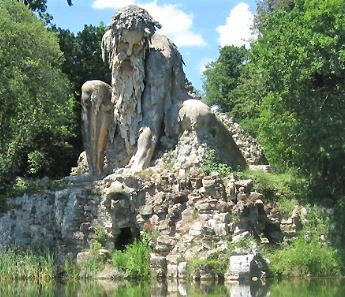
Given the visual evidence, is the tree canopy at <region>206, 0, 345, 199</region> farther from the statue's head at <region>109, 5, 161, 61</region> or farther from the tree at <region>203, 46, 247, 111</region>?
the tree at <region>203, 46, 247, 111</region>

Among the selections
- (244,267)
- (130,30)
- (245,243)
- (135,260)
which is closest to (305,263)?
(245,243)

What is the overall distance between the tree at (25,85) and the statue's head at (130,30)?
3149 mm

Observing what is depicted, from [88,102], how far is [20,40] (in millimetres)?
3103

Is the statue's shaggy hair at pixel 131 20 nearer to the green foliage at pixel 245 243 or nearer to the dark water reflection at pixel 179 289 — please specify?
the green foliage at pixel 245 243

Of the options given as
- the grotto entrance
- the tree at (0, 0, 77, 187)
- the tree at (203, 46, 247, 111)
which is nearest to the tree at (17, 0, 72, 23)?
the tree at (0, 0, 77, 187)

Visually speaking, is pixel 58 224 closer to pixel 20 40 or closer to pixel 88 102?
pixel 88 102

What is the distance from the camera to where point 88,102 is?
23406 mm

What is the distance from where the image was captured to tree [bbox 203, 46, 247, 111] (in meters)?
47.9

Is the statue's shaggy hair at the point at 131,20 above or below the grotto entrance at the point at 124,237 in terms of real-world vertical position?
above

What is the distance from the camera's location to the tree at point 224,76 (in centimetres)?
4794

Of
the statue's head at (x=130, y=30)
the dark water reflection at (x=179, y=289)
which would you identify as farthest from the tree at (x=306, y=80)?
the dark water reflection at (x=179, y=289)

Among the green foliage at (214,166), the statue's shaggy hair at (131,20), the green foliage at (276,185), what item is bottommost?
the green foliage at (276,185)

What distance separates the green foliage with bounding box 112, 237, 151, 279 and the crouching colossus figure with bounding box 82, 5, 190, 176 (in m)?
2.80

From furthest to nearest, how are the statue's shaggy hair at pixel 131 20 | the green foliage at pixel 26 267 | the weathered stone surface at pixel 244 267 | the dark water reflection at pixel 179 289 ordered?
the statue's shaggy hair at pixel 131 20 → the green foliage at pixel 26 267 → the weathered stone surface at pixel 244 267 → the dark water reflection at pixel 179 289
